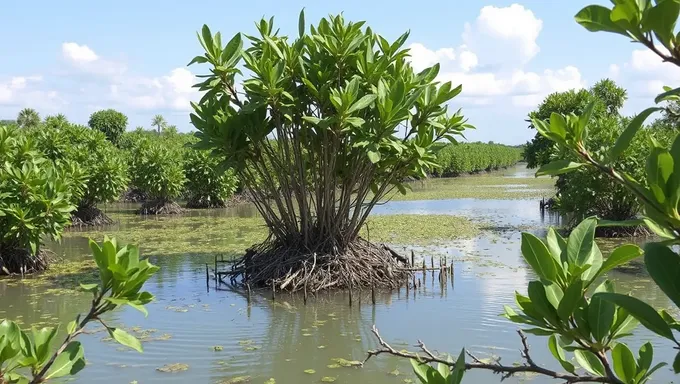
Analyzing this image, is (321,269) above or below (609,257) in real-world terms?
below

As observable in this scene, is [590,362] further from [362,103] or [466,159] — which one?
[466,159]

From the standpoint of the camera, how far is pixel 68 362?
1.58m

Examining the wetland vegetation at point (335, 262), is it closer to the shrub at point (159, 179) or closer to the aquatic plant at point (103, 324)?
the aquatic plant at point (103, 324)

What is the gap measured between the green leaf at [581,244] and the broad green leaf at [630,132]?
0.25 meters

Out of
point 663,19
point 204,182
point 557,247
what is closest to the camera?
point 663,19

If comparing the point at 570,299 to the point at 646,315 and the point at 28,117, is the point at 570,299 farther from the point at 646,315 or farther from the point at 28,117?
the point at 28,117

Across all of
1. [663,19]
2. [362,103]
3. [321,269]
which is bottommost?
[321,269]

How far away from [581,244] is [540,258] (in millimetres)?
108

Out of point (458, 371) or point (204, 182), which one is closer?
point (458, 371)

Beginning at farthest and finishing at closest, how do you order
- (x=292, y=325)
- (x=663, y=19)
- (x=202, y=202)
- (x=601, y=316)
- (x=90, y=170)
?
(x=202, y=202) < (x=90, y=170) < (x=292, y=325) < (x=601, y=316) < (x=663, y=19)

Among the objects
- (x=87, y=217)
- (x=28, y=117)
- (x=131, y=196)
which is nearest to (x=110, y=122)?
(x=28, y=117)

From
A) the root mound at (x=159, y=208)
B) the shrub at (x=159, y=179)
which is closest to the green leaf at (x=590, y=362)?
the shrub at (x=159, y=179)

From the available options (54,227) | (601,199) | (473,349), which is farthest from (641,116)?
(601,199)

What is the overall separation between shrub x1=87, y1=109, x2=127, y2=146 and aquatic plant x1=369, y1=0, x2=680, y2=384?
42520 mm
